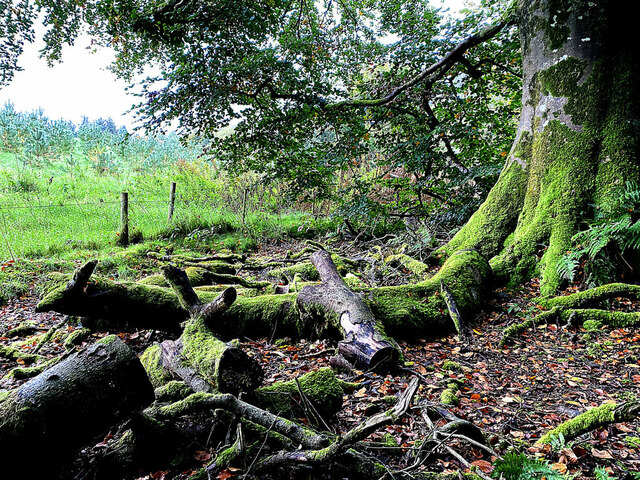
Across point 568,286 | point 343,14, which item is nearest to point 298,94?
point 343,14

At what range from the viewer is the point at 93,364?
60.0 inches

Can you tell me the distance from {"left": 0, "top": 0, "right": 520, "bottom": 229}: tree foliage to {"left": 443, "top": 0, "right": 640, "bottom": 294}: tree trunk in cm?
138

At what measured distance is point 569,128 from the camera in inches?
178

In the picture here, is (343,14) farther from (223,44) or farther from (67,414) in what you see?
(67,414)

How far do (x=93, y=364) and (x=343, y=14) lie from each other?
962cm

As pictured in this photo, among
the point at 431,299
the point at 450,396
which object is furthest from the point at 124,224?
the point at 450,396

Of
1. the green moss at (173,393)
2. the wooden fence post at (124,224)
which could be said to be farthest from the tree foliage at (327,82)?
the green moss at (173,393)

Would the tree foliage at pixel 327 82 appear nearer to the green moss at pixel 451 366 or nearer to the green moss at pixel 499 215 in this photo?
the green moss at pixel 499 215

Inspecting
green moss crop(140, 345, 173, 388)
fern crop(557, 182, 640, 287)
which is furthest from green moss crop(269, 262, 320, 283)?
fern crop(557, 182, 640, 287)

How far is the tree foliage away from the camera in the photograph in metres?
5.73

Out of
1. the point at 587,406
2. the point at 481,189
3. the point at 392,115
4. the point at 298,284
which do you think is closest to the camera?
the point at 587,406

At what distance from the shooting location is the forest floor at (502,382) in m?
1.82

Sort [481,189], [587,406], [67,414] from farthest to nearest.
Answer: [481,189], [587,406], [67,414]

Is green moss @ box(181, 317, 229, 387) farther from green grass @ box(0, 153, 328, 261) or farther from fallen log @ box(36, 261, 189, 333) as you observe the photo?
green grass @ box(0, 153, 328, 261)
